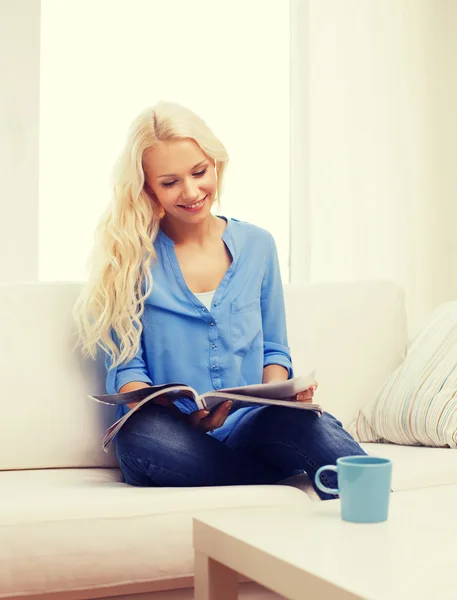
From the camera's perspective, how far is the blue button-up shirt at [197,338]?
173 centimetres

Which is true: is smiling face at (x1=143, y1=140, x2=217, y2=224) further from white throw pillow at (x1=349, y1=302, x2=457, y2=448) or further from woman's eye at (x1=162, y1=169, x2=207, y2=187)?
white throw pillow at (x1=349, y1=302, x2=457, y2=448)

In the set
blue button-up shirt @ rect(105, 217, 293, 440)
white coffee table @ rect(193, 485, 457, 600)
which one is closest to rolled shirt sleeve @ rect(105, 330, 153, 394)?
blue button-up shirt @ rect(105, 217, 293, 440)

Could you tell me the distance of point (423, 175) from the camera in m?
3.61

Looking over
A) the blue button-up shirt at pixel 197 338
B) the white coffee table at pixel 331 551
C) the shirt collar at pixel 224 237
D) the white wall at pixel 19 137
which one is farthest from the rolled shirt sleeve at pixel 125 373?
the white wall at pixel 19 137

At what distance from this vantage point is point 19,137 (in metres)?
3.09

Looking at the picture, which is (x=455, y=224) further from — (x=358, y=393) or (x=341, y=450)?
(x=341, y=450)

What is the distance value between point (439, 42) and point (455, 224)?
0.81 meters

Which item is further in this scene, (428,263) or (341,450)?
(428,263)

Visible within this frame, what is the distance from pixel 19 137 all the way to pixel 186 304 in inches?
64.2

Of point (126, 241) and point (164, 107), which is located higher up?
point (164, 107)

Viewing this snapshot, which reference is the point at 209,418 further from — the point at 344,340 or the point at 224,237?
the point at 344,340

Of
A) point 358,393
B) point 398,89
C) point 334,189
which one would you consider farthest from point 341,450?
point 398,89

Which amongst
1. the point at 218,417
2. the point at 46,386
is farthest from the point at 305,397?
the point at 46,386

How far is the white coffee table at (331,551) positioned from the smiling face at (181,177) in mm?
820
